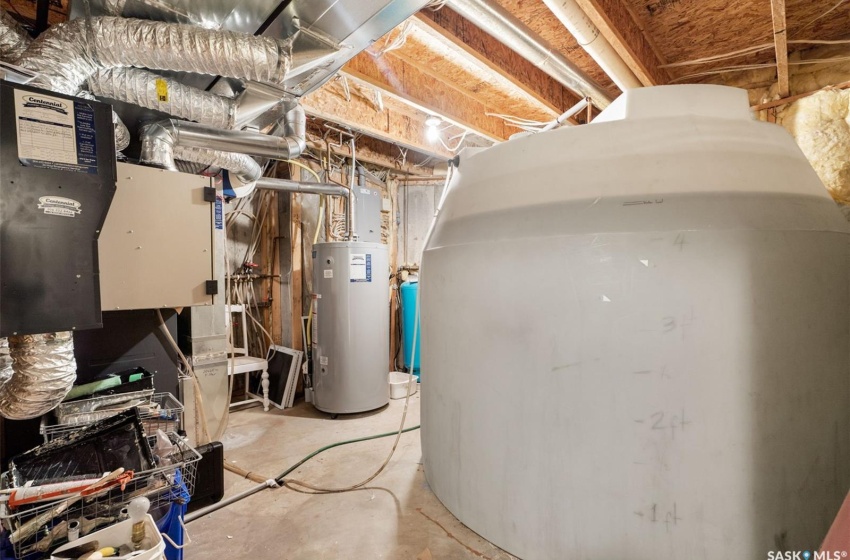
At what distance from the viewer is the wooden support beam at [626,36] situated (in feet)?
5.59

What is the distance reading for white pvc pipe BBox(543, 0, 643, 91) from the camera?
5.21 feet

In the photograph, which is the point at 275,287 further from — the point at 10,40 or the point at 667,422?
the point at 667,422

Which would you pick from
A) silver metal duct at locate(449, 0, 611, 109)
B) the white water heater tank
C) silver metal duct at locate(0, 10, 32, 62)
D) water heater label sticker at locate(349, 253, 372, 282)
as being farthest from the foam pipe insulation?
silver metal duct at locate(0, 10, 32, 62)

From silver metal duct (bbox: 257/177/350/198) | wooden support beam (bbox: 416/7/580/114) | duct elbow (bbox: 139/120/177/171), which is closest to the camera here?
duct elbow (bbox: 139/120/177/171)

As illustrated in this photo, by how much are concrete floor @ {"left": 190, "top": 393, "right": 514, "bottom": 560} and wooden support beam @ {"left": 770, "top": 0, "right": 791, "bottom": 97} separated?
2.50 metres

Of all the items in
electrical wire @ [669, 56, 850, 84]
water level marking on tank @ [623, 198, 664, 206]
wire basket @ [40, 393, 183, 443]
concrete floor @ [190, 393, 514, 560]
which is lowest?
concrete floor @ [190, 393, 514, 560]

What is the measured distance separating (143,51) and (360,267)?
1.76 m

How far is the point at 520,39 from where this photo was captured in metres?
1.79

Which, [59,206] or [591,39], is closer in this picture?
[59,206]

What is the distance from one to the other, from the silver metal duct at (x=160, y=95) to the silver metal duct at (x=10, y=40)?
0.20m

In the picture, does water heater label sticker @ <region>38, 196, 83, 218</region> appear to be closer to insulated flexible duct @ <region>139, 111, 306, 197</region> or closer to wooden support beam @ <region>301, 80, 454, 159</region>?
insulated flexible duct @ <region>139, 111, 306, 197</region>

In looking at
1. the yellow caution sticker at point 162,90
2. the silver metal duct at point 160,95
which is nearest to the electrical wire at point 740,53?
the silver metal duct at point 160,95

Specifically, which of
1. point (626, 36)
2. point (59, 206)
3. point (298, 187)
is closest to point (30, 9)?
point (59, 206)

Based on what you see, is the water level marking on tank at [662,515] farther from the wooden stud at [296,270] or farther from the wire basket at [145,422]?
the wooden stud at [296,270]
